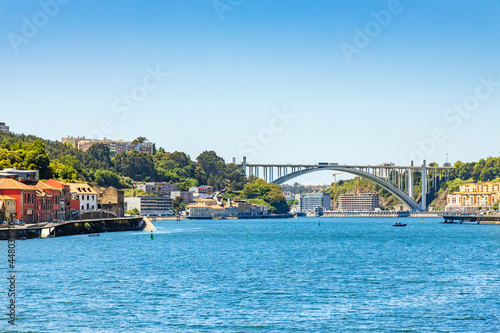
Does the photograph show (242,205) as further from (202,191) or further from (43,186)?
(43,186)

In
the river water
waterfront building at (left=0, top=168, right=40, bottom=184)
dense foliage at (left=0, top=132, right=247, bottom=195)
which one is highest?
dense foliage at (left=0, top=132, right=247, bottom=195)

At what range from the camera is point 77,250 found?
153 feet

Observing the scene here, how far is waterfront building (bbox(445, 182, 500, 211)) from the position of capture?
160500 mm

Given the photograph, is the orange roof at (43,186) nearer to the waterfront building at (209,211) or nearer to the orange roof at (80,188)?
the orange roof at (80,188)

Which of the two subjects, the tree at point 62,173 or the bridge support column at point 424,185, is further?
the bridge support column at point 424,185

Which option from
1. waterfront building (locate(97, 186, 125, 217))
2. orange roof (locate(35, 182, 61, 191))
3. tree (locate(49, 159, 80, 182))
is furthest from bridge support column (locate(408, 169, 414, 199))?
orange roof (locate(35, 182, 61, 191))

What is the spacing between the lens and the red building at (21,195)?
59906mm

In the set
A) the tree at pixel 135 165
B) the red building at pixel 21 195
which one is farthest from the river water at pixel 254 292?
the tree at pixel 135 165

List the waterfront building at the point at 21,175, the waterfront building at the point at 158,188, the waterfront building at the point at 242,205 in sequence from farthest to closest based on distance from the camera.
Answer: the waterfront building at the point at 242,205
the waterfront building at the point at 158,188
the waterfront building at the point at 21,175

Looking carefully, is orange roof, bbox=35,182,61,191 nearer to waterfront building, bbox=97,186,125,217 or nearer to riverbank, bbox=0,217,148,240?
riverbank, bbox=0,217,148,240

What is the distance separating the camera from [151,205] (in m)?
148

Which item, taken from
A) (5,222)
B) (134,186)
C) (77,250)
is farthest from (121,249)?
(134,186)

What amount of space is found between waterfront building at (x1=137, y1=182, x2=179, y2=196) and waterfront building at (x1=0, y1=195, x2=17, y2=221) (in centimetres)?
10606

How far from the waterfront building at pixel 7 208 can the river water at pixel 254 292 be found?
14.1 metres
